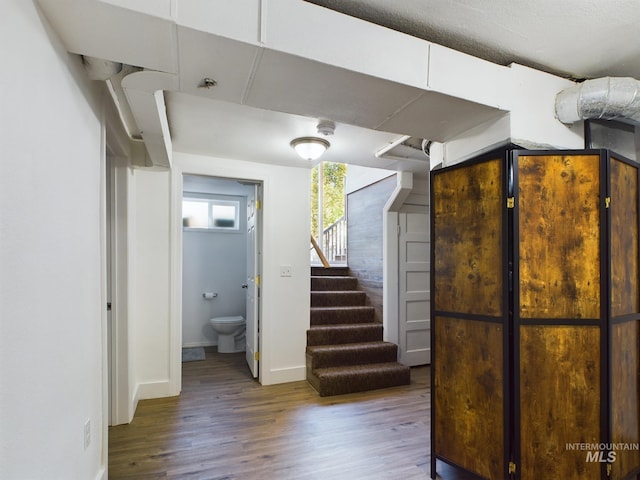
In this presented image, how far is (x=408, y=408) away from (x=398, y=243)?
1.89 meters

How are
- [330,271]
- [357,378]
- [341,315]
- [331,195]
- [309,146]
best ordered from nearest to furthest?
[309,146] < [357,378] < [341,315] < [330,271] < [331,195]

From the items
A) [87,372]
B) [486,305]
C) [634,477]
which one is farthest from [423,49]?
[634,477]

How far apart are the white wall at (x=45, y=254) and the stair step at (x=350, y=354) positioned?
2.18m

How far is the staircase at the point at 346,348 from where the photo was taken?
136 inches

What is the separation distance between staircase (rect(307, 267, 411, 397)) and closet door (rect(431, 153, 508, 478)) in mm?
1347

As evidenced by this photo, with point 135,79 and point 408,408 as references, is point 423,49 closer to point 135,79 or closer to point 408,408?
point 135,79

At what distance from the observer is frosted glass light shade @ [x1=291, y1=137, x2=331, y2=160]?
2.96 metres

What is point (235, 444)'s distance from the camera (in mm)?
2455

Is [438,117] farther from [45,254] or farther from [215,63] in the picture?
[45,254]

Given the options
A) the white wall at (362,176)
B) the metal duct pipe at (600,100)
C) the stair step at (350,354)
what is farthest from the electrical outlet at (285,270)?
the metal duct pipe at (600,100)

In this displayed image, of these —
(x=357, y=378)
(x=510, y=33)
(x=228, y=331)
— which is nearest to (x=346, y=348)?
(x=357, y=378)

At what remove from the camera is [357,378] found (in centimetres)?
345

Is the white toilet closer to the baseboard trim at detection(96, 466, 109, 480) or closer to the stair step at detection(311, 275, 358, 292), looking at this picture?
the stair step at detection(311, 275, 358, 292)

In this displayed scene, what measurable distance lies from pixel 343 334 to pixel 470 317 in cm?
217
